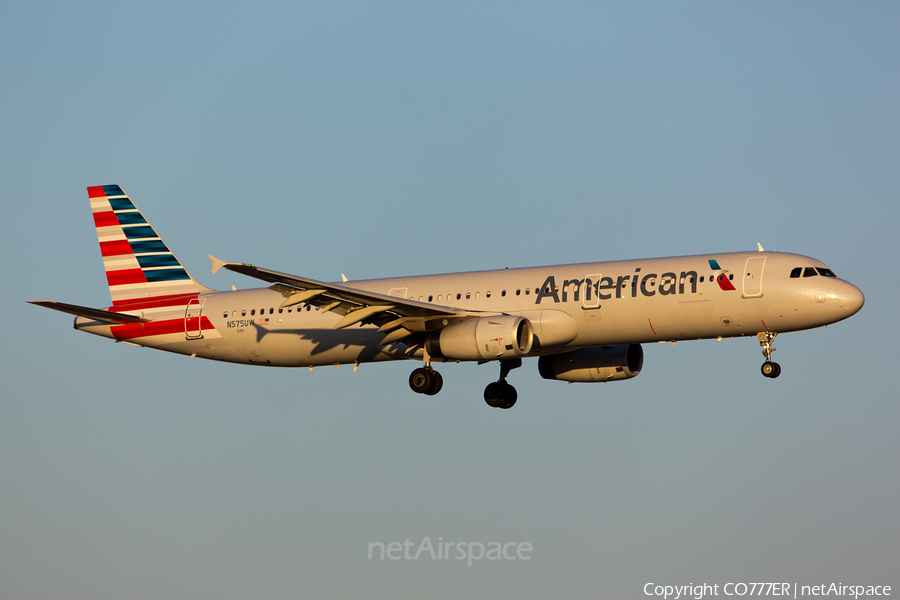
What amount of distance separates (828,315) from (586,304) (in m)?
8.81

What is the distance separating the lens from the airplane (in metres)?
39.5

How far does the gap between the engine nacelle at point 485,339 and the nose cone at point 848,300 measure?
11376mm

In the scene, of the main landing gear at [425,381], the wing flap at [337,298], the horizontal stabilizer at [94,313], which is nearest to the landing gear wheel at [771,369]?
the wing flap at [337,298]

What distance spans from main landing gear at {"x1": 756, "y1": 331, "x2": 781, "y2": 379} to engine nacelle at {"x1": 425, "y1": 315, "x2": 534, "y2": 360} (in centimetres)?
867

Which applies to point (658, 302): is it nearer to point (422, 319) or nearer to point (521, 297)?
point (521, 297)

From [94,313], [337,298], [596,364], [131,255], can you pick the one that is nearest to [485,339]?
[337,298]

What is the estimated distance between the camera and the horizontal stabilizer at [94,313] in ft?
138

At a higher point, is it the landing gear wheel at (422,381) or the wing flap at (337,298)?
the wing flap at (337,298)

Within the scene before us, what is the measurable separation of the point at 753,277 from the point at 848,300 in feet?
11.2

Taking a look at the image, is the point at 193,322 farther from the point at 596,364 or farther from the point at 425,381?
the point at 596,364

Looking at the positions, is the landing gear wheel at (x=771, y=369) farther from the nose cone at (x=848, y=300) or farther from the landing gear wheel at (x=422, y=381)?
the landing gear wheel at (x=422, y=381)

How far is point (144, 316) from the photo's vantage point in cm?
4941

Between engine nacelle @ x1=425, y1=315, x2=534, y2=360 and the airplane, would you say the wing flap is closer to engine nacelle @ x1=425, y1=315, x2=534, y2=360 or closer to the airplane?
the airplane

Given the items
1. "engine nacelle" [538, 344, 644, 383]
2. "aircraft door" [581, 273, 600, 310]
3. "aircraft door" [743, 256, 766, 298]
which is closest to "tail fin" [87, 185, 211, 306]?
"engine nacelle" [538, 344, 644, 383]
